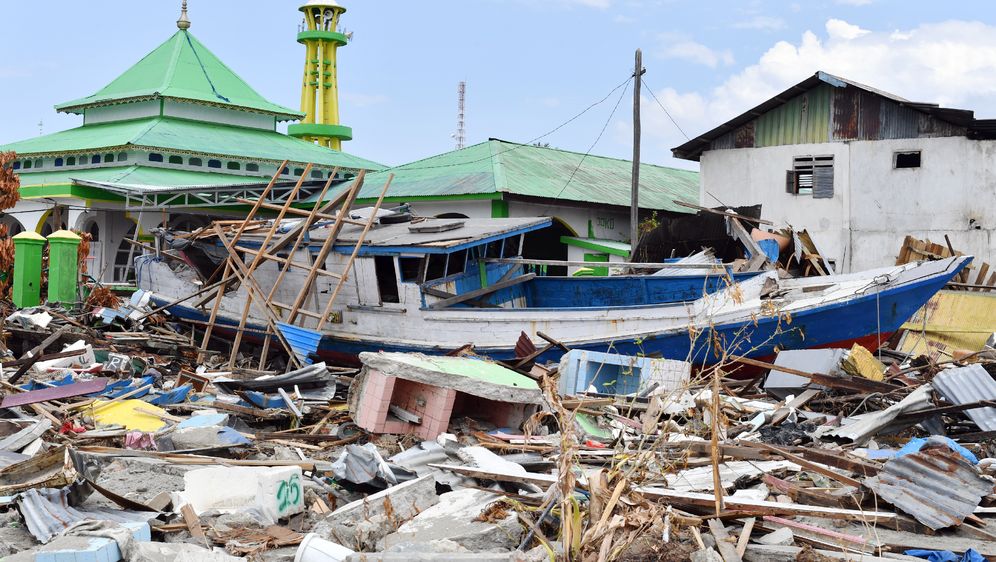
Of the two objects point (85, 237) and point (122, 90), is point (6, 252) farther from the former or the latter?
point (122, 90)

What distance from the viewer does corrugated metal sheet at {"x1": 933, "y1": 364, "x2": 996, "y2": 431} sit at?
9.07 meters

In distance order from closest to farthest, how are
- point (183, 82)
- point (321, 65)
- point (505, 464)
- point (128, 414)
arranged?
1. point (505, 464)
2. point (128, 414)
3. point (183, 82)
4. point (321, 65)

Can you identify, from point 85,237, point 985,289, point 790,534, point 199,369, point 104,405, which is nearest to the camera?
point 790,534

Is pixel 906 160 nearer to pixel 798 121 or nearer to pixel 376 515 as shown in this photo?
pixel 798 121

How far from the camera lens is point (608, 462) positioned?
7812mm

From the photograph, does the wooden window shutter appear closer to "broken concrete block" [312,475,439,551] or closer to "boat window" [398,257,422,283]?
"boat window" [398,257,422,283]

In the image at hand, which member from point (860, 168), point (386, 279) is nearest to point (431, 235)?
point (386, 279)

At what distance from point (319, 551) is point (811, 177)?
17969mm

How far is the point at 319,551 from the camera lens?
19.0 ft

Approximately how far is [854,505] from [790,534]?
0.97m

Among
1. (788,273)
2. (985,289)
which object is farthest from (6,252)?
(985,289)

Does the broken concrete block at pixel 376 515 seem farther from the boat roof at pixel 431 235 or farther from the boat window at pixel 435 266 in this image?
the boat window at pixel 435 266

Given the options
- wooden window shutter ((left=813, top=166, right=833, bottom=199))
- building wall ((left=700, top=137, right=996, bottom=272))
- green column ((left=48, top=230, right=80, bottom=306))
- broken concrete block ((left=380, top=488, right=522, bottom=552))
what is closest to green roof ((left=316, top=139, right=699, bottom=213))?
building wall ((left=700, top=137, right=996, bottom=272))

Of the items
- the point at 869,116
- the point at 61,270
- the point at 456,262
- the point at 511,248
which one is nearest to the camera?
the point at 456,262
